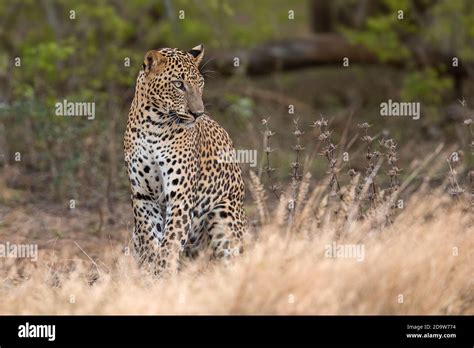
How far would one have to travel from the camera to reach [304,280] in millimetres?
8227

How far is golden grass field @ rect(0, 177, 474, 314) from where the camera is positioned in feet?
26.9

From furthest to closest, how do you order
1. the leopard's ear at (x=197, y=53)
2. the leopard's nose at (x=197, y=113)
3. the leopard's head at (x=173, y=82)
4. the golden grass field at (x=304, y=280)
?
the leopard's ear at (x=197, y=53) → the leopard's head at (x=173, y=82) → the leopard's nose at (x=197, y=113) → the golden grass field at (x=304, y=280)

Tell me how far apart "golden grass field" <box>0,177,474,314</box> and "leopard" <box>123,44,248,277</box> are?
1.11ft

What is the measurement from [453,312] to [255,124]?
30.0ft

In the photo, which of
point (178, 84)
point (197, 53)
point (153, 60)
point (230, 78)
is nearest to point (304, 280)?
point (178, 84)

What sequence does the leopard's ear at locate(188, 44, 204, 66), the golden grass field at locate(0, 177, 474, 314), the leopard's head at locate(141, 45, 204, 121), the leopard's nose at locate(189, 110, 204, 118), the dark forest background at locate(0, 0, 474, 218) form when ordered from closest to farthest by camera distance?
the golden grass field at locate(0, 177, 474, 314) < the leopard's nose at locate(189, 110, 204, 118) < the leopard's head at locate(141, 45, 204, 121) < the leopard's ear at locate(188, 44, 204, 66) < the dark forest background at locate(0, 0, 474, 218)

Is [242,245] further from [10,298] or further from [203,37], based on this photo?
[203,37]

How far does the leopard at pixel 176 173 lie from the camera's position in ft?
31.6

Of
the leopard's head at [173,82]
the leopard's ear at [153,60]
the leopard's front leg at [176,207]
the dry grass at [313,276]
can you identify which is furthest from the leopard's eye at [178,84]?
the dry grass at [313,276]

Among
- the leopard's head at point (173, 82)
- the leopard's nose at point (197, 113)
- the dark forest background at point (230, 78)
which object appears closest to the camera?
the leopard's nose at point (197, 113)

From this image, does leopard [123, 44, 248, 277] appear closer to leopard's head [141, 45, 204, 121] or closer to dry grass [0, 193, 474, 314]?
leopard's head [141, 45, 204, 121]

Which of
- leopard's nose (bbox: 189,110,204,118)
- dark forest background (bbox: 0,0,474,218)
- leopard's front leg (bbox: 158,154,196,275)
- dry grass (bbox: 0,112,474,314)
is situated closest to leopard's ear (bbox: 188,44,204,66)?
leopard's nose (bbox: 189,110,204,118)

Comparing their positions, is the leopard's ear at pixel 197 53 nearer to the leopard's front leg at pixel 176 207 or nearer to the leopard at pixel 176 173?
the leopard at pixel 176 173

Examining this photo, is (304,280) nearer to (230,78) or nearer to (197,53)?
(197,53)
